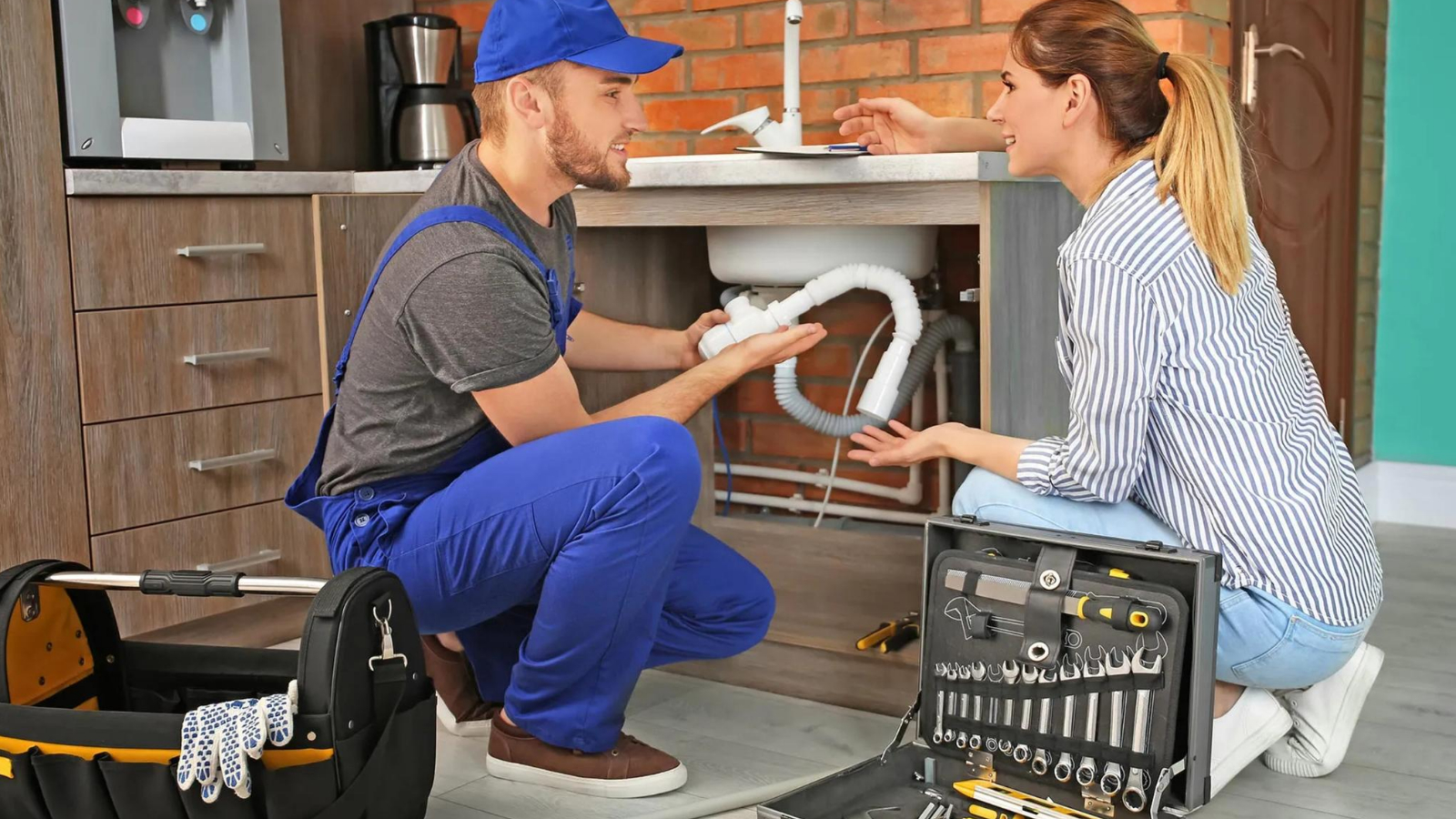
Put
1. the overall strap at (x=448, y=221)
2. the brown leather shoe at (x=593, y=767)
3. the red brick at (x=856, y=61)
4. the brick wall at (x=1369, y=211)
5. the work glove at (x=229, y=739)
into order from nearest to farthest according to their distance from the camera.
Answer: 1. the work glove at (x=229, y=739)
2. the overall strap at (x=448, y=221)
3. the brown leather shoe at (x=593, y=767)
4. the red brick at (x=856, y=61)
5. the brick wall at (x=1369, y=211)

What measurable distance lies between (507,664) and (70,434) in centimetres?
88

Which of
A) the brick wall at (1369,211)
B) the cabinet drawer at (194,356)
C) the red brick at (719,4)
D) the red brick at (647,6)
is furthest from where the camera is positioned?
the brick wall at (1369,211)

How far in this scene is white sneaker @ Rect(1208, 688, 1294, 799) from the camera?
1.68m

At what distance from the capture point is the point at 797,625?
7.51ft

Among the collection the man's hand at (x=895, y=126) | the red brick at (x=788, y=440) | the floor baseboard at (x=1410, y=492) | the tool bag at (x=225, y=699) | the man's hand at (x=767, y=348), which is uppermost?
the man's hand at (x=895, y=126)

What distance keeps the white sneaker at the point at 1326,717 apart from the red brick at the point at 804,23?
1344mm

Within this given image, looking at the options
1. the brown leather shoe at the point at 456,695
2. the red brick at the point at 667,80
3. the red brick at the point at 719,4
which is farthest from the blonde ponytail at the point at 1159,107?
the brown leather shoe at the point at 456,695

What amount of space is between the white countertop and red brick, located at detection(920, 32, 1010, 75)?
1.54ft

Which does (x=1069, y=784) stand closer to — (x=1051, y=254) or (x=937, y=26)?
(x=1051, y=254)

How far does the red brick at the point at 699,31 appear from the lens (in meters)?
2.59

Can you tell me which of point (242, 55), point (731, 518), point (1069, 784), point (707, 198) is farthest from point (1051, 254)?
point (242, 55)

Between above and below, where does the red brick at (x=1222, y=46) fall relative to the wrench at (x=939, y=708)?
above

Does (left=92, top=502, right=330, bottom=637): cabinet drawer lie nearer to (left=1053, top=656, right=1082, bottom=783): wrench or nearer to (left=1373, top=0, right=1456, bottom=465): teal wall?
(left=1053, top=656, right=1082, bottom=783): wrench

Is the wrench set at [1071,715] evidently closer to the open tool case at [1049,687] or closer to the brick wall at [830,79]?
the open tool case at [1049,687]
